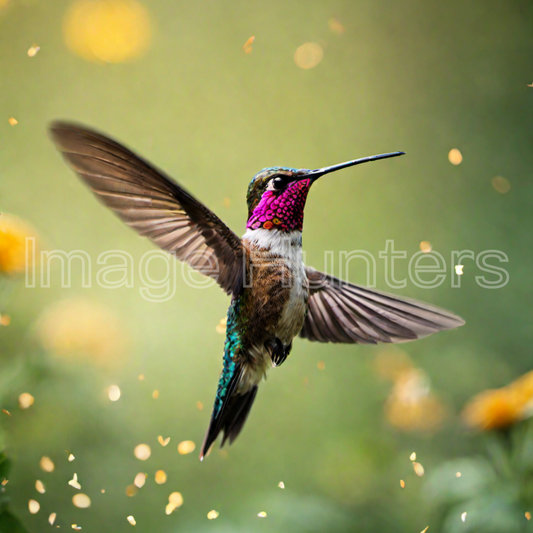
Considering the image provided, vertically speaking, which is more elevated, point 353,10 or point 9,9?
point 353,10

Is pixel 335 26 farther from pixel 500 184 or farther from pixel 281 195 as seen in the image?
pixel 281 195

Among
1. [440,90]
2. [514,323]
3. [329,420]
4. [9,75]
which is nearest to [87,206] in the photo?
[9,75]

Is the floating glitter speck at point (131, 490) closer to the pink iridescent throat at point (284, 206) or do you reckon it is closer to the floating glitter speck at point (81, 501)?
the floating glitter speck at point (81, 501)

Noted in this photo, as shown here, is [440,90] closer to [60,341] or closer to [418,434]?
[418,434]

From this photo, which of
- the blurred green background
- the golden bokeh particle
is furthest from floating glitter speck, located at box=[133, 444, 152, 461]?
the golden bokeh particle

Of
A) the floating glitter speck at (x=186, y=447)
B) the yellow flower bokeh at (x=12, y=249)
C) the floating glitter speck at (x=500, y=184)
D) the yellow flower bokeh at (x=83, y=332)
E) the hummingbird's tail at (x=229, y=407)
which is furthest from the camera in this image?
the floating glitter speck at (x=500, y=184)

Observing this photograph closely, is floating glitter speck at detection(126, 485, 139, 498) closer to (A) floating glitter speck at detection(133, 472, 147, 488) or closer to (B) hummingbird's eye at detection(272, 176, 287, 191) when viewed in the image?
(A) floating glitter speck at detection(133, 472, 147, 488)

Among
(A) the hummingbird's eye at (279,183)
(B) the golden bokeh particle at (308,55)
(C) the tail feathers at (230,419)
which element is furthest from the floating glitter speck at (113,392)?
(B) the golden bokeh particle at (308,55)
